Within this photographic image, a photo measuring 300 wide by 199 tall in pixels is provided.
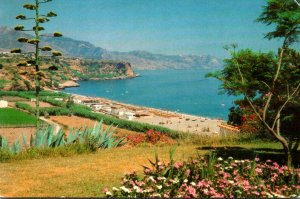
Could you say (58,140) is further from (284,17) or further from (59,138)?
(284,17)

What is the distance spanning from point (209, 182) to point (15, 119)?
4894cm

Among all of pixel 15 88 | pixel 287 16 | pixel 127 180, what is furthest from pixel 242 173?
pixel 15 88

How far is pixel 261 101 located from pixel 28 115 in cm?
4799

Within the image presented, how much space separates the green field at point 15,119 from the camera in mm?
46131

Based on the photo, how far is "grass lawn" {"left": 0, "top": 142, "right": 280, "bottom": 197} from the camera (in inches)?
238

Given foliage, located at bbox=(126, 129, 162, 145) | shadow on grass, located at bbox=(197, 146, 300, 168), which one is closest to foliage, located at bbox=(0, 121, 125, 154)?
foliage, located at bbox=(126, 129, 162, 145)

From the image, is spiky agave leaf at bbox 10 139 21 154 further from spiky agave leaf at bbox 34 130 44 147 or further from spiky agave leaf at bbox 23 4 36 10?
spiky agave leaf at bbox 23 4 36 10

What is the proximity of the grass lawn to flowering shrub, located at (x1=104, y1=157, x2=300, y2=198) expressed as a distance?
2.72 ft

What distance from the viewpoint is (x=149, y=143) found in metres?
12.3

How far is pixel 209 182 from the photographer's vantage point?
525cm

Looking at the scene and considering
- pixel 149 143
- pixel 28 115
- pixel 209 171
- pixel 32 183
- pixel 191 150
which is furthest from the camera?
pixel 28 115

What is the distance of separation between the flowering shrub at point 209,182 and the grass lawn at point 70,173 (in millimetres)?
828

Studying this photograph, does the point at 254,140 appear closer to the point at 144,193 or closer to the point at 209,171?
the point at 209,171

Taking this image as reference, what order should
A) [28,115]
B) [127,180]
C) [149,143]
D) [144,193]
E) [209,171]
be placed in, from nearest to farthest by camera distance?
[144,193]
[127,180]
[209,171]
[149,143]
[28,115]
